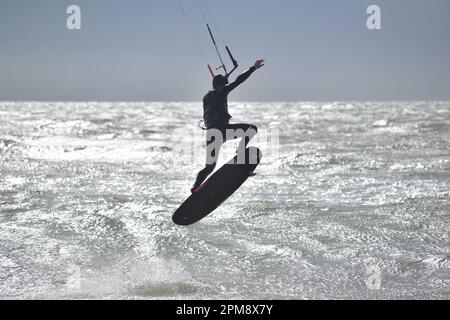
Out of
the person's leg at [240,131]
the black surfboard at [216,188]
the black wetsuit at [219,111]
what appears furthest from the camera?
the black surfboard at [216,188]

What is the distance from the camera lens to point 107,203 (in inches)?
512

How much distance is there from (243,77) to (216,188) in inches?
106

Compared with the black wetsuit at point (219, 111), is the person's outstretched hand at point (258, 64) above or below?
above

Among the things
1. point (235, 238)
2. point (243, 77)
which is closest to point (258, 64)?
point (243, 77)

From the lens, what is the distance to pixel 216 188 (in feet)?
31.7

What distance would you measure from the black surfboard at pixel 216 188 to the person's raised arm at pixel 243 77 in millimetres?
1702

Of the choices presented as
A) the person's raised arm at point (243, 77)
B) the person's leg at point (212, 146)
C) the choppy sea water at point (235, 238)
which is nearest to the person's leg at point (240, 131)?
the person's leg at point (212, 146)

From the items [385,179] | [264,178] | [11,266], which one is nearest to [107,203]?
[11,266]

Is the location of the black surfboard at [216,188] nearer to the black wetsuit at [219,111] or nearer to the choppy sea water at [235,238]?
the choppy sea water at [235,238]

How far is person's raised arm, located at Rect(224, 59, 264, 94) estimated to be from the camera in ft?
24.8

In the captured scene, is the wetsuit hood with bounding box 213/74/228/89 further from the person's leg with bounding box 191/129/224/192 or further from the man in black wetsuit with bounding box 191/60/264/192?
the person's leg with bounding box 191/129/224/192

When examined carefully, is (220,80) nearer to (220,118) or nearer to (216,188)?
(220,118)

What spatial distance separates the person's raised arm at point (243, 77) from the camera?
756cm

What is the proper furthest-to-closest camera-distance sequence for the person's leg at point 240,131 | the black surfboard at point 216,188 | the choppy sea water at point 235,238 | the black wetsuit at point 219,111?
the black surfboard at point 216,188
the person's leg at point 240,131
the black wetsuit at point 219,111
the choppy sea water at point 235,238
